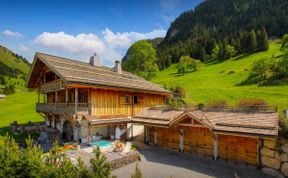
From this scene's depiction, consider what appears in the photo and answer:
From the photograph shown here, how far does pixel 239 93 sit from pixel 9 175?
3800cm

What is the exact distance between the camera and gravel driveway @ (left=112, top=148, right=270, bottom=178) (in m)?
13.0

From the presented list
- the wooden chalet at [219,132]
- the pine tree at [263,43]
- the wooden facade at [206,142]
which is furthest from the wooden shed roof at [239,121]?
the pine tree at [263,43]

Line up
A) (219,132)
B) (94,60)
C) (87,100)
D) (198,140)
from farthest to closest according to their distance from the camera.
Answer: (94,60) → (87,100) → (198,140) → (219,132)

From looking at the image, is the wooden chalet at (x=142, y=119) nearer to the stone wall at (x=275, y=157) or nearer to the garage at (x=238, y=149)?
the garage at (x=238, y=149)

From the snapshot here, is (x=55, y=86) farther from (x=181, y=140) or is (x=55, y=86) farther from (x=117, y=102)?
(x=181, y=140)

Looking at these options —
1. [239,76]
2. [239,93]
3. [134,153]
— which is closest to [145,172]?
[134,153]

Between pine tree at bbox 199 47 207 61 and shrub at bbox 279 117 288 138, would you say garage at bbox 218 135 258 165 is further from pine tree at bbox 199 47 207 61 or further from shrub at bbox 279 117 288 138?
pine tree at bbox 199 47 207 61

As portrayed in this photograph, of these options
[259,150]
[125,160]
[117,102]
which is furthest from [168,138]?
[259,150]

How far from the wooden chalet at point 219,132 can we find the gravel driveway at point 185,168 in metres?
0.77

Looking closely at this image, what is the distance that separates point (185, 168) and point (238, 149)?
4.51 m

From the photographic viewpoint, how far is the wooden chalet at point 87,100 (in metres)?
18.4

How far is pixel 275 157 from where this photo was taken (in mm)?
13016

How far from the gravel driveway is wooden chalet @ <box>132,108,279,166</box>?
0.77 metres

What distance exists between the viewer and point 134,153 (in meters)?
16.0
